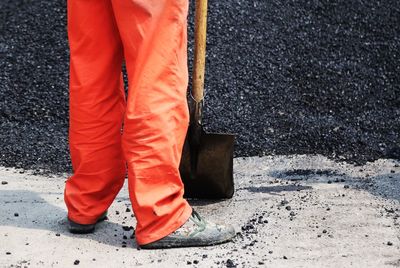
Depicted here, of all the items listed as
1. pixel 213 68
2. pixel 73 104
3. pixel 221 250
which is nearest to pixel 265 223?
pixel 221 250

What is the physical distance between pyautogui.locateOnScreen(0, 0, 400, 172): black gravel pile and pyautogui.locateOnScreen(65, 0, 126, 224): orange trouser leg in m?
1.10

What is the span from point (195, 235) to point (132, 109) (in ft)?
1.78

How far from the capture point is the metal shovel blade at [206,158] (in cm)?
370

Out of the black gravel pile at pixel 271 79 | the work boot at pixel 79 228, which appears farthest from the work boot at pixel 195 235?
the black gravel pile at pixel 271 79

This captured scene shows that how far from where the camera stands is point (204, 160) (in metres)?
3.72

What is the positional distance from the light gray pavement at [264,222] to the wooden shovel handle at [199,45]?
535 mm

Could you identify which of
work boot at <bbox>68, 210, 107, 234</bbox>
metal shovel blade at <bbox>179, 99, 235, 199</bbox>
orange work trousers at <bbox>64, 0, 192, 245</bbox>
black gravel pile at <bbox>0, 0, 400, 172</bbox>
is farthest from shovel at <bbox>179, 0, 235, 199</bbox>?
black gravel pile at <bbox>0, 0, 400, 172</bbox>

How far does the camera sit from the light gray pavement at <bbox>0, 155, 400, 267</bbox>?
121 inches

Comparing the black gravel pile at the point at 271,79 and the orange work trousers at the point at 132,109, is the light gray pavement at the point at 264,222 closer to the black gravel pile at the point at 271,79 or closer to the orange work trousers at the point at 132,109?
the orange work trousers at the point at 132,109

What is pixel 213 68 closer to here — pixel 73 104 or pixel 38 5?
pixel 38 5

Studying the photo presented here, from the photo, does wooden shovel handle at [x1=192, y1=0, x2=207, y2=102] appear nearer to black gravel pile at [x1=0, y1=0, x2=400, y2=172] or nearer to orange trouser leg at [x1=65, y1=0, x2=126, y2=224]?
orange trouser leg at [x1=65, y1=0, x2=126, y2=224]

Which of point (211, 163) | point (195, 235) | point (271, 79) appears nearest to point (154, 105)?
point (195, 235)

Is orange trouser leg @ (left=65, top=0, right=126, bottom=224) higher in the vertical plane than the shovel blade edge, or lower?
higher

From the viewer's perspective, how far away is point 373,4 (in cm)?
597
